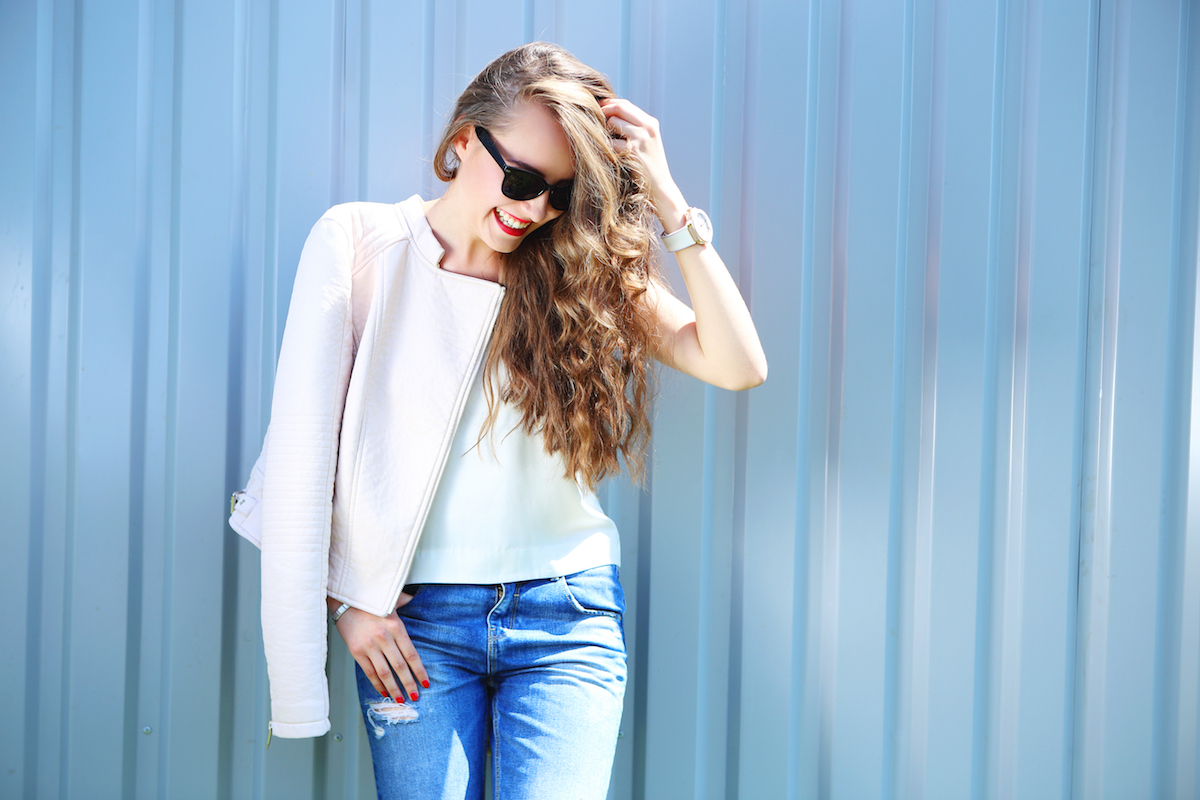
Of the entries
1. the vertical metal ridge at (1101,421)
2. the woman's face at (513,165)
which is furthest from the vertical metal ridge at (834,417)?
the woman's face at (513,165)

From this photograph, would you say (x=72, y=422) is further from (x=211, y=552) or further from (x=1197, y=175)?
(x=1197, y=175)

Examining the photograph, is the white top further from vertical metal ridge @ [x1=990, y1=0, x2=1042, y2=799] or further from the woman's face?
vertical metal ridge @ [x1=990, y1=0, x2=1042, y2=799]

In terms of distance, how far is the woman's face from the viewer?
57.1 inches

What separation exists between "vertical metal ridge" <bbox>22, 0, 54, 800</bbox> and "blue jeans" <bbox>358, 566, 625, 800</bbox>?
107 cm

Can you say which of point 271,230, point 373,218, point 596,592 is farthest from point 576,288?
point 271,230

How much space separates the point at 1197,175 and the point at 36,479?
3.36 m

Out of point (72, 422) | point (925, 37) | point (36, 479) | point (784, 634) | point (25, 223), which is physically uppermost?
point (925, 37)

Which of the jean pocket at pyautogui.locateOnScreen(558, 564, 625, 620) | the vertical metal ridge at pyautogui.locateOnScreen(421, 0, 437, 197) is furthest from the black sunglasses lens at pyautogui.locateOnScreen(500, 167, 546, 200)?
the jean pocket at pyautogui.locateOnScreen(558, 564, 625, 620)

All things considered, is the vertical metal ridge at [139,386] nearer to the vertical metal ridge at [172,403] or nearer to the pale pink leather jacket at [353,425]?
the vertical metal ridge at [172,403]

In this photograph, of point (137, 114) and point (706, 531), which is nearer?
point (137, 114)

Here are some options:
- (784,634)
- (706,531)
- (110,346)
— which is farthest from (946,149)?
(110,346)

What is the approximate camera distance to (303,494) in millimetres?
1405

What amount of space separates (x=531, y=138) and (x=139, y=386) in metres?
1.30

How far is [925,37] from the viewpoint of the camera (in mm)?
2035
